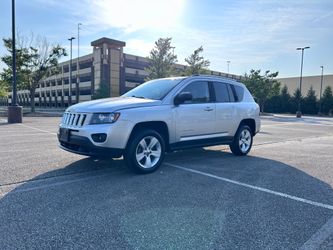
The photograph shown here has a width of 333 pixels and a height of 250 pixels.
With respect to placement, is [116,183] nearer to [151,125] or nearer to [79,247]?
[151,125]

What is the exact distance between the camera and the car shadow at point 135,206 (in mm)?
2999

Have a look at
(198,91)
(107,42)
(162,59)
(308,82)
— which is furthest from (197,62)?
(308,82)

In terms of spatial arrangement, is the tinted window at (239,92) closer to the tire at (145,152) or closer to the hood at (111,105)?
the hood at (111,105)

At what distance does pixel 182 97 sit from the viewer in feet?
18.9

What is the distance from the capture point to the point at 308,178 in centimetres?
561

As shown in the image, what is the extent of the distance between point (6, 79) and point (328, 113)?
60378mm

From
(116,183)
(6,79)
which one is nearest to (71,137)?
(116,183)

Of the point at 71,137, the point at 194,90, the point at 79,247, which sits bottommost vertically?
the point at 79,247

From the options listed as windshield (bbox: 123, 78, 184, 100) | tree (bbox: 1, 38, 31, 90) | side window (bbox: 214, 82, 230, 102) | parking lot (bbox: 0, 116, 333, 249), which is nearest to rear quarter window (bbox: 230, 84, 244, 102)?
side window (bbox: 214, 82, 230, 102)

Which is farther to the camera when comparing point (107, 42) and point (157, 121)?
point (107, 42)

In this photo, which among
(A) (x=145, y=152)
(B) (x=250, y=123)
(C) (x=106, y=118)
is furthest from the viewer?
(B) (x=250, y=123)

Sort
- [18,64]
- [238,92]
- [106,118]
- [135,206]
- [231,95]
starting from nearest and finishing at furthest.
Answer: [135,206] < [106,118] < [231,95] < [238,92] < [18,64]

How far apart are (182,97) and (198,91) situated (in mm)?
891

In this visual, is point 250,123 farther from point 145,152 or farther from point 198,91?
point 145,152
